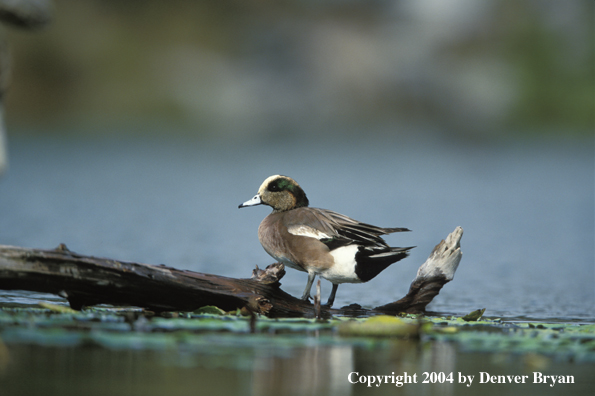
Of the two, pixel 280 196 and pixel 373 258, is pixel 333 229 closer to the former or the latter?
pixel 373 258

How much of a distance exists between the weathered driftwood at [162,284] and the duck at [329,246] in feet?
1.04

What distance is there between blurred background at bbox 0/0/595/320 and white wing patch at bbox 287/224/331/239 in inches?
382

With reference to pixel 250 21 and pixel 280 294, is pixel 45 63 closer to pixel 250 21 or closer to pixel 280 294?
pixel 250 21

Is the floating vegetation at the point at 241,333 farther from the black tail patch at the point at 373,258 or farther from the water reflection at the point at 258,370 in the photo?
the black tail patch at the point at 373,258

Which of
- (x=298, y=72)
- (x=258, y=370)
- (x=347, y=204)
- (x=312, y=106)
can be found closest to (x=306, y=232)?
(x=258, y=370)

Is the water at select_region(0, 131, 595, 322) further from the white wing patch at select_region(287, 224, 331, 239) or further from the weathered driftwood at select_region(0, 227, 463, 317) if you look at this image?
the white wing patch at select_region(287, 224, 331, 239)

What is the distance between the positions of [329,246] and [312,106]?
87.3 feet

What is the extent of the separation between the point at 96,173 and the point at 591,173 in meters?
14.9

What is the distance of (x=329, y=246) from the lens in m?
6.23

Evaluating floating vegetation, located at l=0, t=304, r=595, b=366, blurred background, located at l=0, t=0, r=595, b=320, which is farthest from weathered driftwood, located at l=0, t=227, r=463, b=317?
blurred background, located at l=0, t=0, r=595, b=320

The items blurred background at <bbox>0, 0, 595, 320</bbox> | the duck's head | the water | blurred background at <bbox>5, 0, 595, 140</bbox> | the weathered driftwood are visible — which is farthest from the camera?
blurred background at <bbox>5, 0, 595, 140</bbox>

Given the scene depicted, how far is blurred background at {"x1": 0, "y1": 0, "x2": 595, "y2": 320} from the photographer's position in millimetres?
19875

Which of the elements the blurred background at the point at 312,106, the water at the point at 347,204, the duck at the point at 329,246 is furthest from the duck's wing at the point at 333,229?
the blurred background at the point at 312,106

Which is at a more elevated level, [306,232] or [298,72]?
[298,72]
